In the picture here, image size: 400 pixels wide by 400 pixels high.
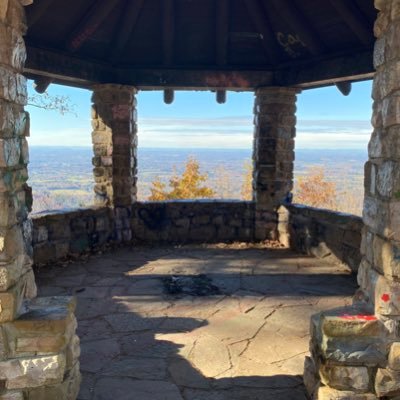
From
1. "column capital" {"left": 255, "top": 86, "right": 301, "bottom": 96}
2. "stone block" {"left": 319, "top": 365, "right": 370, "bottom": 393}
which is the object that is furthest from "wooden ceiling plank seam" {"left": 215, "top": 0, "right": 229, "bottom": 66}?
"stone block" {"left": 319, "top": 365, "right": 370, "bottom": 393}

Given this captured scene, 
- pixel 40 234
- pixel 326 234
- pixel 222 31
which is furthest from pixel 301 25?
pixel 40 234

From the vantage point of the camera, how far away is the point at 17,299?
2936 mm

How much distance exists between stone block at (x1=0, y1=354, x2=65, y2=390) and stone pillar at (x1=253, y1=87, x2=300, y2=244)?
20.8 feet

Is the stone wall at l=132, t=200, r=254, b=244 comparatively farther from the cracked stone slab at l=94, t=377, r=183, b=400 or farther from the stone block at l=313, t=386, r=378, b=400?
the stone block at l=313, t=386, r=378, b=400

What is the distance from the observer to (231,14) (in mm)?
7402

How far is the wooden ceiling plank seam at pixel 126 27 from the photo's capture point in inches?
285

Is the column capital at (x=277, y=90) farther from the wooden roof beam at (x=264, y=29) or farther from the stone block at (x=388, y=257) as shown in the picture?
the stone block at (x=388, y=257)

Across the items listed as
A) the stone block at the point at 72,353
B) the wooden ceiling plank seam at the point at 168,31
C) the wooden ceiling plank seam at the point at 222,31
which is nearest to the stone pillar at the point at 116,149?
the wooden ceiling plank seam at the point at 168,31

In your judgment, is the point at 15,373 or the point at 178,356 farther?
the point at 178,356

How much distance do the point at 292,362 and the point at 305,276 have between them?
2874 mm

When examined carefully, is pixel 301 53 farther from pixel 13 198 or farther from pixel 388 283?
pixel 13 198

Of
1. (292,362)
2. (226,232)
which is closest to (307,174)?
(226,232)

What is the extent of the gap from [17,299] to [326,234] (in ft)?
19.2

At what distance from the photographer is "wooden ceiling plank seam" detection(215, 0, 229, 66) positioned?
280 inches
